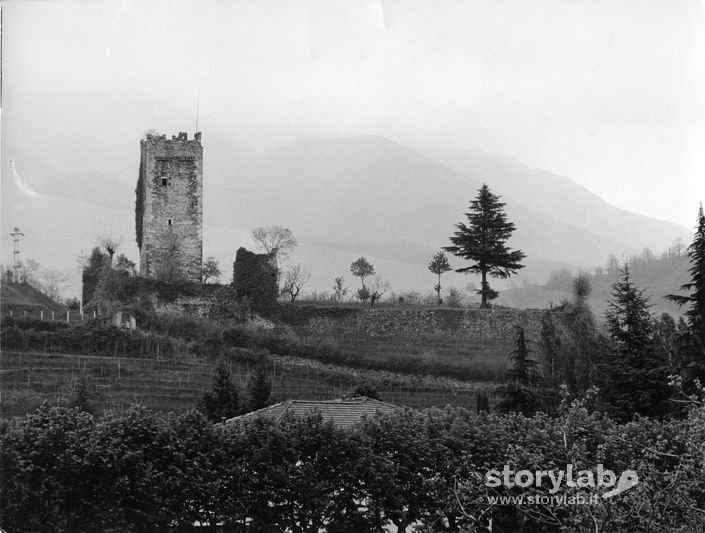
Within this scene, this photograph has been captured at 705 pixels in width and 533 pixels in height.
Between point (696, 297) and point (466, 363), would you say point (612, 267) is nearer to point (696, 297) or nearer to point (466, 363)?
point (466, 363)

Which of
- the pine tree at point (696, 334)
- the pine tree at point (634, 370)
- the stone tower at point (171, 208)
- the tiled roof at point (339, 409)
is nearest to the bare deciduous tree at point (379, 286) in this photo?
the stone tower at point (171, 208)

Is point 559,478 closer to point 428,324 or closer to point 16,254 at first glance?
point 428,324

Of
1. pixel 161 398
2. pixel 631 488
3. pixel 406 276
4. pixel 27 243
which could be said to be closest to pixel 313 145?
pixel 406 276

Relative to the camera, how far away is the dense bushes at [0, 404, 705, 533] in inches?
607

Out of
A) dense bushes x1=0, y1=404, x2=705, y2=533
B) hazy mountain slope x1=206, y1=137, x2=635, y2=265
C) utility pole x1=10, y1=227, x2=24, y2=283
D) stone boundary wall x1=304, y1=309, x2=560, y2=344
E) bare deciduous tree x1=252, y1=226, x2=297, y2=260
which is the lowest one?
dense bushes x1=0, y1=404, x2=705, y2=533

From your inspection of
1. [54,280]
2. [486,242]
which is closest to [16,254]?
[54,280]

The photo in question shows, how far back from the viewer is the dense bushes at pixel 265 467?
1541 cm

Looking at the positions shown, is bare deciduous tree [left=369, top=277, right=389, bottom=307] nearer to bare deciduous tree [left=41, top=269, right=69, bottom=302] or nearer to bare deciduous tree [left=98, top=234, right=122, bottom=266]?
bare deciduous tree [left=98, top=234, right=122, bottom=266]

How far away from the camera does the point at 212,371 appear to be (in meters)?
32.9

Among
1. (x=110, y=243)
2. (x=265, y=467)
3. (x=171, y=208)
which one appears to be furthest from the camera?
(x=110, y=243)

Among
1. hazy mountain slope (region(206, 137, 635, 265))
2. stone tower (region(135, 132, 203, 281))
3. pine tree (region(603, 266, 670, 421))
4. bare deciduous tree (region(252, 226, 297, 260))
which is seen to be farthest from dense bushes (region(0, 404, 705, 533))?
hazy mountain slope (region(206, 137, 635, 265))

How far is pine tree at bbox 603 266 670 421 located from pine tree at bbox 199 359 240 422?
32.2 feet

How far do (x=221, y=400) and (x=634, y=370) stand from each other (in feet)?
35.4

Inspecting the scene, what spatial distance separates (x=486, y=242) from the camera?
1766 inches
